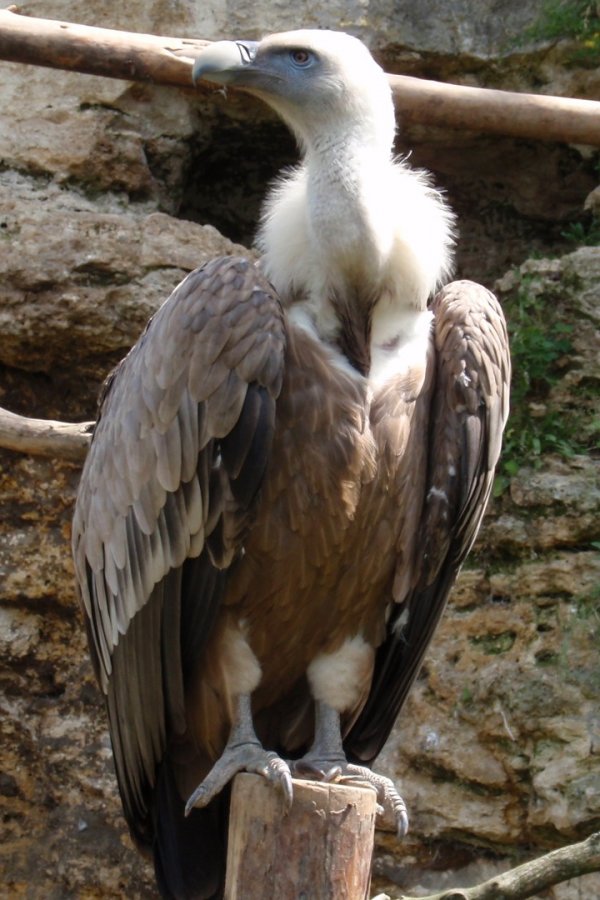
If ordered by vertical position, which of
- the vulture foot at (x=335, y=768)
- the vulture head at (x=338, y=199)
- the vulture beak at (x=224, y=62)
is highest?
the vulture beak at (x=224, y=62)

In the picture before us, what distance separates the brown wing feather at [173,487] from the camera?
4012 mm

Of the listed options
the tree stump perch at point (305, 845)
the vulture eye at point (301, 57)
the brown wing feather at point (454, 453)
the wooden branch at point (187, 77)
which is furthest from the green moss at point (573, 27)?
the tree stump perch at point (305, 845)

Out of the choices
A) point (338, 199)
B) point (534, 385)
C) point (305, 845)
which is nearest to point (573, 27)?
point (534, 385)

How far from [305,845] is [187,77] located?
2.51m

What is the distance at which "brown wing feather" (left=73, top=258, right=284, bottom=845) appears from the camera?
4.01m

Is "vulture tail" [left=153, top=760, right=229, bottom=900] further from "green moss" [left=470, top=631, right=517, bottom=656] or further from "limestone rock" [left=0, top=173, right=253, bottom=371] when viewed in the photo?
"limestone rock" [left=0, top=173, right=253, bottom=371]

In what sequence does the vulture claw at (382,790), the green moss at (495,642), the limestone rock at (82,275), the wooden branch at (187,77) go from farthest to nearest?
1. the limestone rock at (82,275)
2. the green moss at (495,642)
3. the wooden branch at (187,77)
4. the vulture claw at (382,790)

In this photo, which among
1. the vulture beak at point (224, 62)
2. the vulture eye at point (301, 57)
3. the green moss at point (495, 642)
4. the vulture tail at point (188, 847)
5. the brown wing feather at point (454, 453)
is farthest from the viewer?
the green moss at point (495, 642)

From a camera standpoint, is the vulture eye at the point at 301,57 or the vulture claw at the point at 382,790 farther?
the vulture eye at the point at 301,57

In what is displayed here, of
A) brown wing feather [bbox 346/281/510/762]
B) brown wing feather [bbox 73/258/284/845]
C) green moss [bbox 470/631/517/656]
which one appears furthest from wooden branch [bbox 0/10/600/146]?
green moss [bbox 470/631/517/656]

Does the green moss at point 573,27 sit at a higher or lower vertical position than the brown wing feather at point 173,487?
higher

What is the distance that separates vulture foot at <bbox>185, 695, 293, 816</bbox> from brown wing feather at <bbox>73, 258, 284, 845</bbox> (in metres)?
0.19

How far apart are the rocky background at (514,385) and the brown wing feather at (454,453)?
1329 millimetres

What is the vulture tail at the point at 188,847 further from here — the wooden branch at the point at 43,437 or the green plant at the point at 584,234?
the green plant at the point at 584,234
